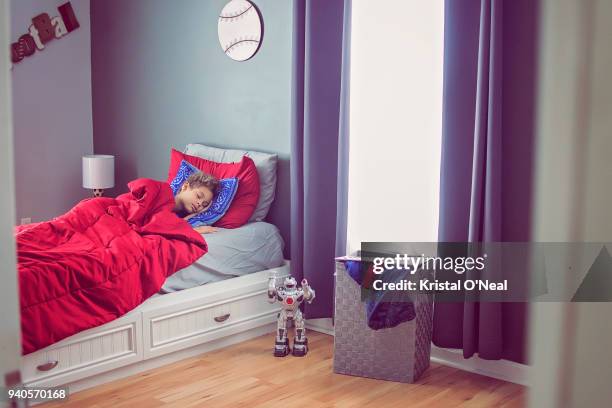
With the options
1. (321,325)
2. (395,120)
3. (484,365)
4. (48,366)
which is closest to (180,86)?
(395,120)

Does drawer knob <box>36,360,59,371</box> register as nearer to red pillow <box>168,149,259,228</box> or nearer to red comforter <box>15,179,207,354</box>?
red comforter <box>15,179,207,354</box>

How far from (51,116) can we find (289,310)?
2.86m

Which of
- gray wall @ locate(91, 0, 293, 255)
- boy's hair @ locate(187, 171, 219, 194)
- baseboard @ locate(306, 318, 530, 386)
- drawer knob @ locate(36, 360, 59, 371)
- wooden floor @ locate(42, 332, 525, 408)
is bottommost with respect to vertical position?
wooden floor @ locate(42, 332, 525, 408)

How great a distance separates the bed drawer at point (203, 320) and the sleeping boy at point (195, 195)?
60 centimetres

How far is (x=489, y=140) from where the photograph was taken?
9.62ft

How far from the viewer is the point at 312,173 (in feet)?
12.0

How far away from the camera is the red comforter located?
264 centimetres

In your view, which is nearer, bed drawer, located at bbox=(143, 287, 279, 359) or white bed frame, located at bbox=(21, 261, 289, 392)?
white bed frame, located at bbox=(21, 261, 289, 392)

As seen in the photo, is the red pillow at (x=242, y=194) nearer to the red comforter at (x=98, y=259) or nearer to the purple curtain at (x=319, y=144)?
the purple curtain at (x=319, y=144)

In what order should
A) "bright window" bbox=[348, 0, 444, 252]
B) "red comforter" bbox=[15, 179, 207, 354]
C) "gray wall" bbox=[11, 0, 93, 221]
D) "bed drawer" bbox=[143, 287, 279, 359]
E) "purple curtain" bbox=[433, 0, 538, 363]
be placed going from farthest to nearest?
"gray wall" bbox=[11, 0, 93, 221] → "bright window" bbox=[348, 0, 444, 252] → "bed drawer" bbox=[143, 287, 279, 359] → "purple curtain" bbox=[433, 0, 538, 363] → "red comforter" bbox=[15, 179, 207, 354]

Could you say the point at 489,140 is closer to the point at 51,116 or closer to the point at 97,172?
the point at 97,172

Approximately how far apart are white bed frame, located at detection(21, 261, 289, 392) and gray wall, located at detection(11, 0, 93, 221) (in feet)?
7.53

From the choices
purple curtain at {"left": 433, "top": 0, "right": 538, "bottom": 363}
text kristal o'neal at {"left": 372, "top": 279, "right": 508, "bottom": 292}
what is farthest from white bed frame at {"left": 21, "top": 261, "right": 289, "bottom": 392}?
purple curtain at {"left": 433, "top": 0, "right": 538, "bottom": 363}

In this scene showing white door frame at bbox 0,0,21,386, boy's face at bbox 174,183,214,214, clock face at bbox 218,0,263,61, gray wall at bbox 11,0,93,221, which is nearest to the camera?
white door frame at bbox 0,0,21,386
